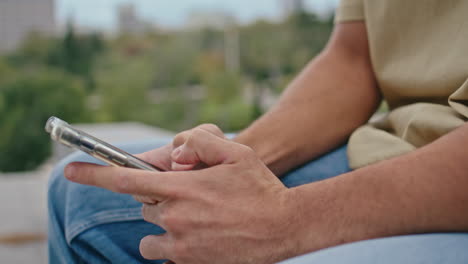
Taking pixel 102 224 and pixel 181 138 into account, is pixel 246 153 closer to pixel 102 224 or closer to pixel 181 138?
pixel 181 138

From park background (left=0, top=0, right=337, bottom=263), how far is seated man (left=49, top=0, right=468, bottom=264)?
3186mm

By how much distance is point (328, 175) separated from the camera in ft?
1.95

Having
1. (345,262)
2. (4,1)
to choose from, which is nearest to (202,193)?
(345,262)

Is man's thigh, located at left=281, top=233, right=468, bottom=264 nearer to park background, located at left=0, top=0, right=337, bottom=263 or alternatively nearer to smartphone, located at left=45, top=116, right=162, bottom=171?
smartphone, located at left=45, top=116, right=162, bottom=171

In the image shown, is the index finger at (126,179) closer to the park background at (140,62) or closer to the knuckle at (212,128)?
the knuckle at (212,128)

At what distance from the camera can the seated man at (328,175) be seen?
39cm

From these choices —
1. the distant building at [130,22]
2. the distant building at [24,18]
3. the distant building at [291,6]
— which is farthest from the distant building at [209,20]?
the distant building at [24,18]

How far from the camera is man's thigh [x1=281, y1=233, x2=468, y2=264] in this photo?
0.33 meters

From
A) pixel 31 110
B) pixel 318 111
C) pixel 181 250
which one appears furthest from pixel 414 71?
pixel 31 110

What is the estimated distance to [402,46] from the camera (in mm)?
597

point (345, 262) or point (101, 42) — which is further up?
point (345, 262)

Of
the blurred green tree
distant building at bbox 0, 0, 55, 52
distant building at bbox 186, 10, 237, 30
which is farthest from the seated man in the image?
the blurred green tree

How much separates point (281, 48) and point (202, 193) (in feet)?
13.5

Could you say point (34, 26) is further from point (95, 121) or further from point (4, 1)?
point (95, 121)
